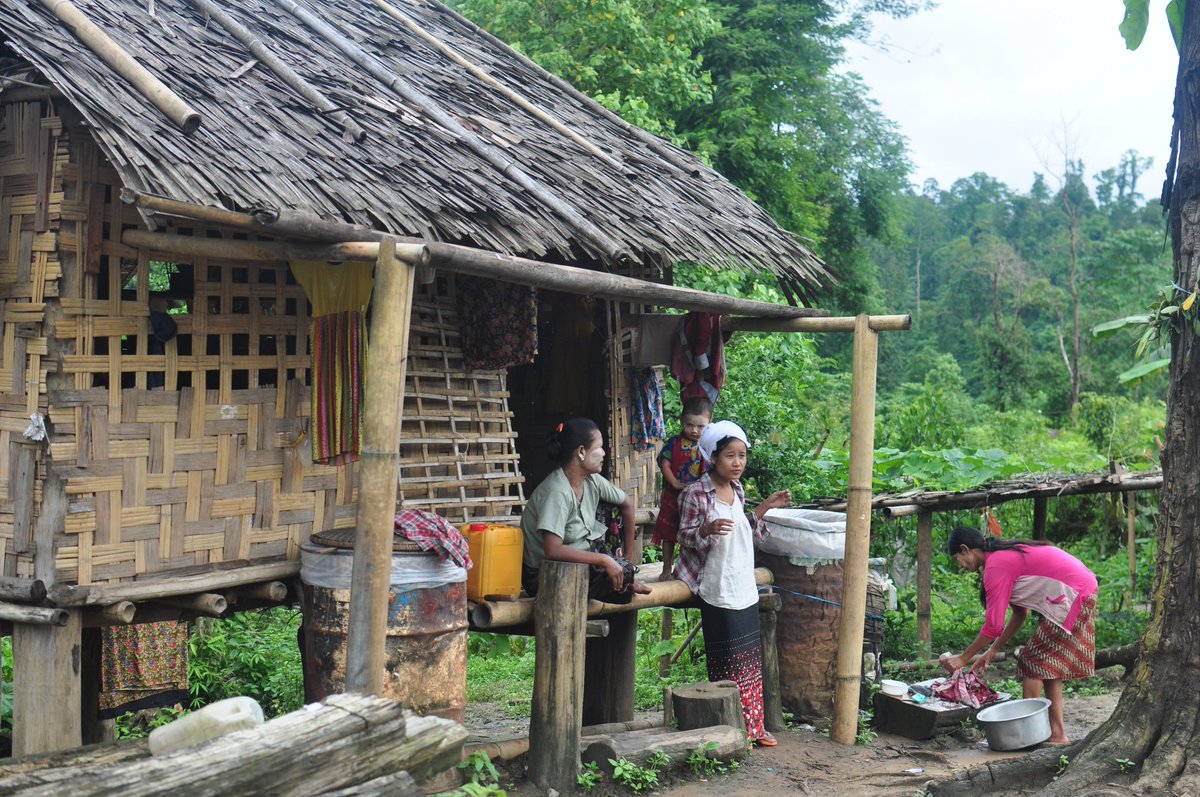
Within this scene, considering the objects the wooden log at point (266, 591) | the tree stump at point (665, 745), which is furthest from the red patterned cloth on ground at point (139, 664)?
the tree stump at point (665, 745)

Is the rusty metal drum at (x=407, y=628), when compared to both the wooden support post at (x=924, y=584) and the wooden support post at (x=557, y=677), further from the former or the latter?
the wooden support post at (x=924, y=584)

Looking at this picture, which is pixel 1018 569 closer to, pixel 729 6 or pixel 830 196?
pixel 729 6

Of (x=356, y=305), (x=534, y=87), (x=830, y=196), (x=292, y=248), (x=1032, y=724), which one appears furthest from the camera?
(x=830, y=196)

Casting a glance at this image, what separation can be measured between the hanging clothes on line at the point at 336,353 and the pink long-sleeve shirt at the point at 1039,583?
156 inches

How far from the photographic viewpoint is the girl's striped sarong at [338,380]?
5723 mm

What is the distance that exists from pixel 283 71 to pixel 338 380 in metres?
1.99

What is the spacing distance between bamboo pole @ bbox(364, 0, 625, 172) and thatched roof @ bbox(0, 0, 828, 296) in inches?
1.3

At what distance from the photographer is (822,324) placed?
771 cm

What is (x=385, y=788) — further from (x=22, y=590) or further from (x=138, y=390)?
(x=138, y=390)

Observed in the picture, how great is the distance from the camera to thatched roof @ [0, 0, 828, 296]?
5211mm

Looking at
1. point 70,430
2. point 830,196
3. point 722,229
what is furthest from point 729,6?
point 70,430

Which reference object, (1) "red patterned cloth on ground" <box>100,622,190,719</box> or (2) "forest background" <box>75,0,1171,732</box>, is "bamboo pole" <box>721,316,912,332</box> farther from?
(1) "red patterned cloth on ground" <box>100,622,190,719</box>

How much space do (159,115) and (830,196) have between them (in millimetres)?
22483

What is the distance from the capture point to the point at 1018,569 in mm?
7273
